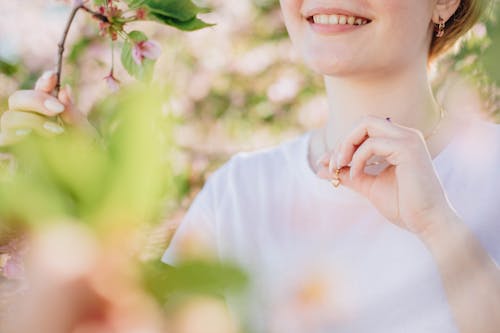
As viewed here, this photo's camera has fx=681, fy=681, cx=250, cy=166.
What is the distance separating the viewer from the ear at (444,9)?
1.33m

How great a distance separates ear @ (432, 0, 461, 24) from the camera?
52.2 inches

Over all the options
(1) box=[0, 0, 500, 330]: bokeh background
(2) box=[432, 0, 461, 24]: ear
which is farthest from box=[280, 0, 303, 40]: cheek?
(1) box=[0, 0, 500, 330]: bokeh background

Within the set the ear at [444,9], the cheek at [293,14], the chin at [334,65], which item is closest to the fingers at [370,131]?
the chin at [334,65]

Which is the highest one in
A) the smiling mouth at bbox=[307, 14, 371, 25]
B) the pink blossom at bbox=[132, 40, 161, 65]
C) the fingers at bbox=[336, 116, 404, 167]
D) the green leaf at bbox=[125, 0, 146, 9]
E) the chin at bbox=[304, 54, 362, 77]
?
the green leaf at bbox=[125, 0, 146, 9]

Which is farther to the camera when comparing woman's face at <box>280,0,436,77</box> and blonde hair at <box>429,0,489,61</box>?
blonde hair at <box>429,0,489,61</box>

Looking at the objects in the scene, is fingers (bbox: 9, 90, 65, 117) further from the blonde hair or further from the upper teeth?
the blonde hair

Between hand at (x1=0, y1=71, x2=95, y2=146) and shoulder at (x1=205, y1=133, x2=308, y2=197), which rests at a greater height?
hand at (x1=0, y1=71, x2=95, y2=146)

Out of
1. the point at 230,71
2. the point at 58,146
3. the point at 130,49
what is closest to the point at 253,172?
the point at 130,49

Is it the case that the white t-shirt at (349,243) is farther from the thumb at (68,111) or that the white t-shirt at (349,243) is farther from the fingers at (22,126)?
the fingers at (22,126)

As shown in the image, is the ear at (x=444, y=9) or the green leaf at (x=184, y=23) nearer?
the green leaf at (x=184, y=23)

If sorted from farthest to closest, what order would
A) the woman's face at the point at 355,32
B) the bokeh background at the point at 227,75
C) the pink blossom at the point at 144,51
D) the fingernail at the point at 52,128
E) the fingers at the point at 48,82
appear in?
the bokeh background at the point at 227,75
the woman's face at the point at 355,32
the pink blossom at the point at 144,51
the fingers at the point at 48,82
the fingernail at the point at 52,128

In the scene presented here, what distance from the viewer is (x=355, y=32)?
1.19 meters

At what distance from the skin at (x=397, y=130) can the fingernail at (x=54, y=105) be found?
45cm

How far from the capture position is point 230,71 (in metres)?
4.13
